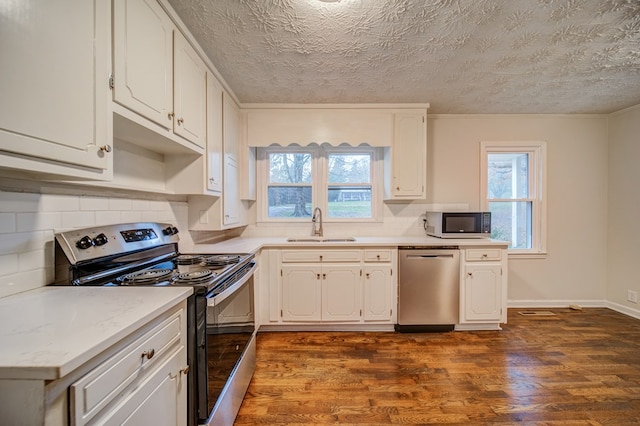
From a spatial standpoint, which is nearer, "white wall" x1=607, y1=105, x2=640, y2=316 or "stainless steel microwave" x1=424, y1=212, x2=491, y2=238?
"stainless steel microwave" x1=424, y1=212, x2=491, y2=238

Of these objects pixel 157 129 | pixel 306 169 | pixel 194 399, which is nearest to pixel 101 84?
pixel 157 129

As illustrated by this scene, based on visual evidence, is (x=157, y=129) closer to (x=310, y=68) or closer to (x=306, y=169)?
(x=310, y=68)

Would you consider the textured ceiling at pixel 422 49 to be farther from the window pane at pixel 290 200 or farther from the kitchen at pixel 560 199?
the window pane at pixel 290 200

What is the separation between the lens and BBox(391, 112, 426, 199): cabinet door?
2.89 m

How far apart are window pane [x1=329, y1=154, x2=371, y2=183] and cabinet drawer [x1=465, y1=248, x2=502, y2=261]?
134cm

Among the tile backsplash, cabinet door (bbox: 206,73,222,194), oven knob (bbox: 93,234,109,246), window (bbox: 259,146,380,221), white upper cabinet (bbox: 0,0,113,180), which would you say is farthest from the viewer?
window (bbox: 259,146,380,221)

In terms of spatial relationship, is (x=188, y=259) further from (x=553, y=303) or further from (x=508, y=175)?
(x=553, y=303)

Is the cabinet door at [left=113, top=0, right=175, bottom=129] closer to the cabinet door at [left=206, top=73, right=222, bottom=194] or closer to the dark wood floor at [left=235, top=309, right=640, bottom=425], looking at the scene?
the cabinet door at [left=206, top=73, right=222, bottom=194]

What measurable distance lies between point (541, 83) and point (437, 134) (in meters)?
1.03

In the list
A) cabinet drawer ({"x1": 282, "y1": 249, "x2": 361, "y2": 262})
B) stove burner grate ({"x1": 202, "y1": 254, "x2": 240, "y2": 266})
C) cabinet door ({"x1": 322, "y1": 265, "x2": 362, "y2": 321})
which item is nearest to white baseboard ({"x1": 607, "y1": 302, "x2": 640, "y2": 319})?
cabinet door ({"x1": 322, "y1": 265, "x2": 362, "y2": 321})

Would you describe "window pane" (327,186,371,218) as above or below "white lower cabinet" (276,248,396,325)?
above

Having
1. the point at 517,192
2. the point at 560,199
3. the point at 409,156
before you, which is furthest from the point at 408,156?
the point at 560,199

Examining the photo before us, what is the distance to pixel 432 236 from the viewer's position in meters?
3.05

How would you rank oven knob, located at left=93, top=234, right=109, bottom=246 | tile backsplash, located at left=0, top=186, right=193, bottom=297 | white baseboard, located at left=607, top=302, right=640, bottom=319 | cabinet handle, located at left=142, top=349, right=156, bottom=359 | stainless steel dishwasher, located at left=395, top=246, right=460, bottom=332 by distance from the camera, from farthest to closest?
white baseboard, located at left=607, top=302, right=640, bottom=319 → stainless steel dishwasher, located at left=395, top=246, right=460, bottom=332 → oven knob, located at left=93, top=234, right=109, bottom=246 → tile backsplash, located at left=0, top=186, right=193, bottom=297 → cabinet handle, located at left=142, top=349, right=156, bottom=359
